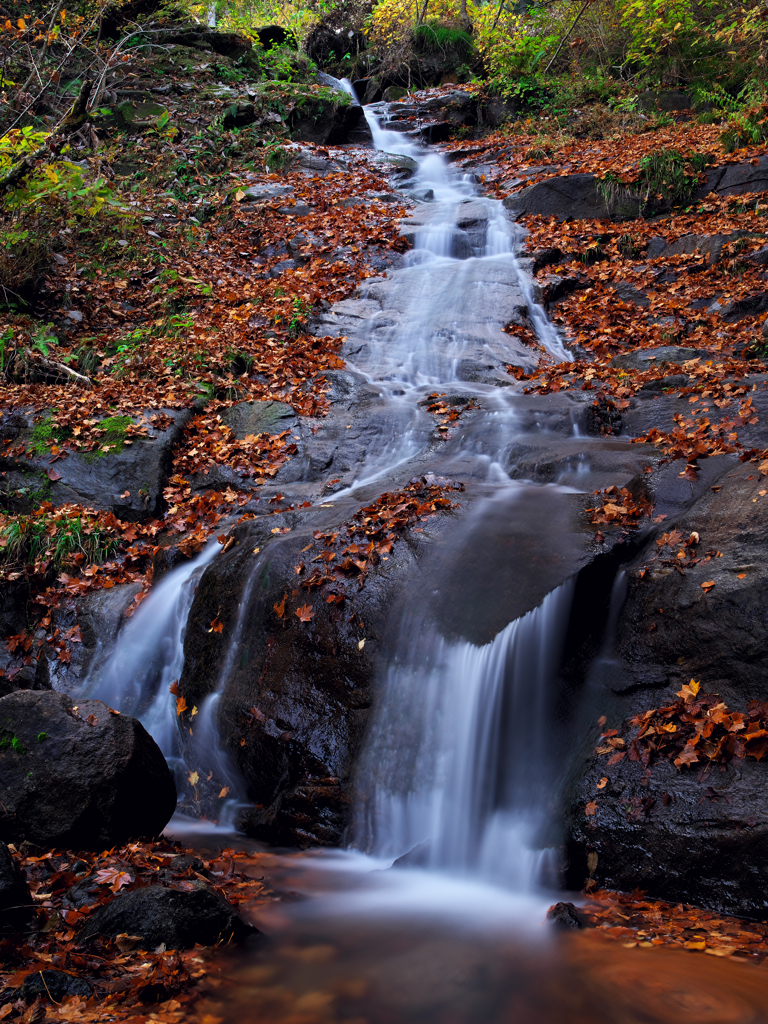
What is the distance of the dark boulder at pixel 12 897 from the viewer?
275 cm

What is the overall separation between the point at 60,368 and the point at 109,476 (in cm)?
269

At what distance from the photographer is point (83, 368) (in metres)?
9.63

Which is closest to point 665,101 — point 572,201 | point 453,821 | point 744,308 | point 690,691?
point 572,201

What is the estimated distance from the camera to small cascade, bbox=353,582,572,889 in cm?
417

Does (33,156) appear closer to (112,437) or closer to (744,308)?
(112,437)

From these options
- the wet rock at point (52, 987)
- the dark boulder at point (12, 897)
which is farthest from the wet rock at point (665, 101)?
the wet rock at point (52, 987)

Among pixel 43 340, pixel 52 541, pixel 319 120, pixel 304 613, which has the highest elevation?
pixel 319 120

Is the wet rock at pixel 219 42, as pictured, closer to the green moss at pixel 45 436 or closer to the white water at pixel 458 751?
the green moss at pixel 45 436

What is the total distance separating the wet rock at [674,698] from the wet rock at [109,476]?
18.3ft

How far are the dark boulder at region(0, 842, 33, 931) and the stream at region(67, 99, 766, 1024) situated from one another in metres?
0.97

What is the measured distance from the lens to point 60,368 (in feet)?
30.8

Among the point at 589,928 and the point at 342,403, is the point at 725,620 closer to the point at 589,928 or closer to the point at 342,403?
the point at 589,928

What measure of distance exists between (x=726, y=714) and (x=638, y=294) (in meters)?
8.52

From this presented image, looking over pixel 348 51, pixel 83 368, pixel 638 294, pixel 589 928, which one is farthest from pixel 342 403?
pixel 348 51
